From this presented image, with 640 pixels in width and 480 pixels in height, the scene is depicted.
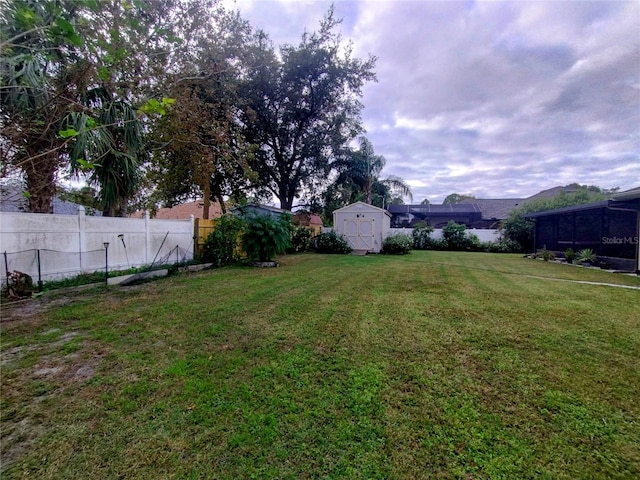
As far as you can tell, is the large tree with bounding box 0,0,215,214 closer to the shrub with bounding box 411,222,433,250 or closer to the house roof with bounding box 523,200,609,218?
the house roof with bounding box 523,200,609,218

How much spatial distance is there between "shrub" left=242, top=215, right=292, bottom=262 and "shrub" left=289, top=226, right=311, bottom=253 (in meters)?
5.56

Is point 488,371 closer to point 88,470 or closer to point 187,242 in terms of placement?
point 88,470

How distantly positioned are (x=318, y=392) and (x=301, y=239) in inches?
530

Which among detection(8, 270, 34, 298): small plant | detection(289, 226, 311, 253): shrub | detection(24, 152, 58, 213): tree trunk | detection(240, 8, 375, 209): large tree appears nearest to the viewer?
detection(8, 270, 34, 298): small plant

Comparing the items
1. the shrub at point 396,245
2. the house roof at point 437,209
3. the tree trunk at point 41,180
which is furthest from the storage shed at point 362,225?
the house roof at point 437,209

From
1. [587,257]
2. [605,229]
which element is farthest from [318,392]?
[605,229]

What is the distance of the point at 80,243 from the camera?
638 centimetres

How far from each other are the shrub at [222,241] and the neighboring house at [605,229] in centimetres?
1207

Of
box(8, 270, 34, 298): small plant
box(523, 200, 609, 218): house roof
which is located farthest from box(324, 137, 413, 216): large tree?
box(8, 270, 34, 298): small plant

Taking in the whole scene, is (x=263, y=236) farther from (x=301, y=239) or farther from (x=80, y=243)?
(x=301, y=239)

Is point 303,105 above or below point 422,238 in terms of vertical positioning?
above

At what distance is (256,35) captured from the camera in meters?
13.2

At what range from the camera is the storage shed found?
50.5 feet

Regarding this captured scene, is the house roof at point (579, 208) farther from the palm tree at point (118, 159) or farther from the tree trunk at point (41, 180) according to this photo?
the tree trunk at point (41, 180)
